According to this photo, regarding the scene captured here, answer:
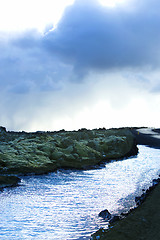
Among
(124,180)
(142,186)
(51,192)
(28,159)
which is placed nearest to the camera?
(51,192)

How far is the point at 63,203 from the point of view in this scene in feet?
38.7

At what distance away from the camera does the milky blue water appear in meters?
8.49

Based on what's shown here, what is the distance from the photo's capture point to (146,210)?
30.9ft

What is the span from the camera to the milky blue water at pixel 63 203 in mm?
8492

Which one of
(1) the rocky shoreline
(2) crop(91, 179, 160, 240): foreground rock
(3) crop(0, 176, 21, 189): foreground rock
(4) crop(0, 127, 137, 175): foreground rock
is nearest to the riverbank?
(2) crop(91, 179, 160, 240): foreground rock

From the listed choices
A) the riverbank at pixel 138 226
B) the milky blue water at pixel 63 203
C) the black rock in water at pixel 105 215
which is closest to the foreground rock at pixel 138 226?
the riverbank at pixel 138 226

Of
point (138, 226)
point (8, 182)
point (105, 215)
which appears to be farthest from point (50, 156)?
point (138, 226)

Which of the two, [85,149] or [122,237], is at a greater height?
[85,149]

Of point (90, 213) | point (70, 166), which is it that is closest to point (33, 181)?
point (70, 166)

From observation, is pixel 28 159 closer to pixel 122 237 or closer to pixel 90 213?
pixel 90 213

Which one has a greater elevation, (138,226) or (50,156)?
(50,156)

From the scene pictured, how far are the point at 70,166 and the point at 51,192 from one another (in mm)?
8105

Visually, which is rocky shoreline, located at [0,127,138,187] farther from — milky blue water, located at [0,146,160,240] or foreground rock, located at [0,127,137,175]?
milky blue water, located at [0,146,160,240]

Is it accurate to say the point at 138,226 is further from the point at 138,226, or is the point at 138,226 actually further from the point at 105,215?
the point at 105,215
